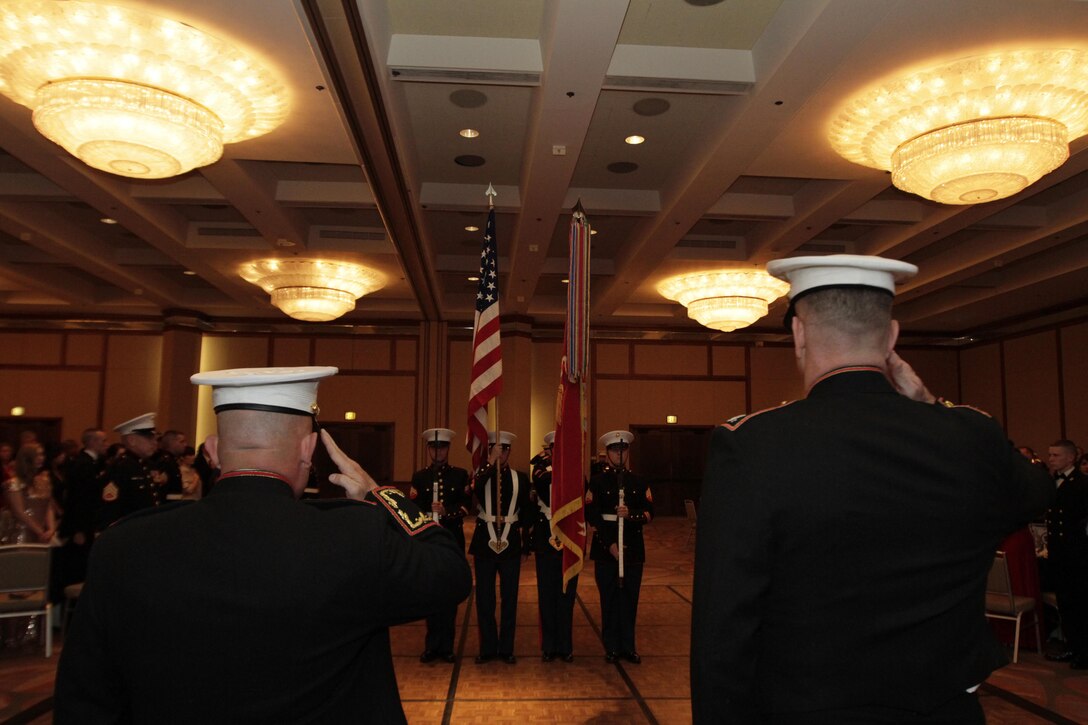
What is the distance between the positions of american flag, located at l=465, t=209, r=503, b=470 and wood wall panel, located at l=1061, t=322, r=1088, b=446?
13.2 meters

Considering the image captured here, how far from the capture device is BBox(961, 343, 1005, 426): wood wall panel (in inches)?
635

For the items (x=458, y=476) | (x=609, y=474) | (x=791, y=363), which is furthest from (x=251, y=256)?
(x=791, y=363)

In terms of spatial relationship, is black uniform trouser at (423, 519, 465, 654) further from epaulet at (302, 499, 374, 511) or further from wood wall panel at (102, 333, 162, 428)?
wood wall panel at (102, 333, 162, 428)

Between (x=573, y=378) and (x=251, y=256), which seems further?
(x=251, y=256)

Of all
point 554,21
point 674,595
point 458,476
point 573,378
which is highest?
point 554,21

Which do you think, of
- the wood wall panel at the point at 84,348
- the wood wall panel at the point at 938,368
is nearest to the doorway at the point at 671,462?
the wood wall panel at the point at 938,368

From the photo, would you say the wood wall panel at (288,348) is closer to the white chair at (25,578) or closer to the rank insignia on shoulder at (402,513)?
the white chair at (25,578)

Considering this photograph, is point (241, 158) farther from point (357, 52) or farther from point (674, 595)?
point (674, 595)

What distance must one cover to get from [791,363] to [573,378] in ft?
44.7

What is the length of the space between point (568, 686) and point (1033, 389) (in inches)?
558

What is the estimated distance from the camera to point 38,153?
719 centimetres

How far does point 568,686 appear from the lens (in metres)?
5.11

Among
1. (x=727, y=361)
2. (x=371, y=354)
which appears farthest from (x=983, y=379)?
(x=371, y=354)

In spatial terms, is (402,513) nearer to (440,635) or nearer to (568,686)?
(568,686)
